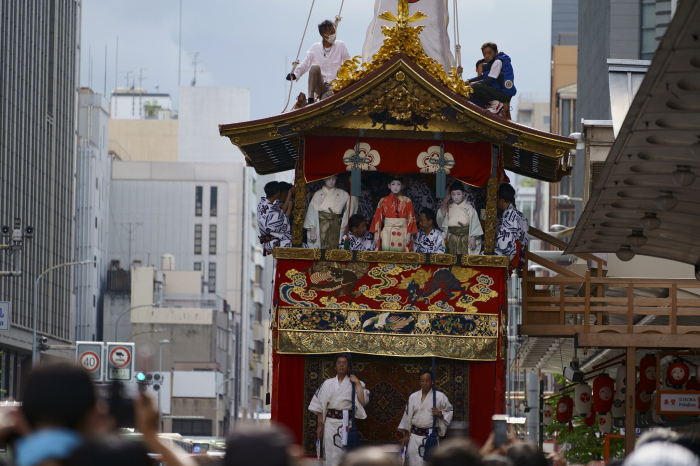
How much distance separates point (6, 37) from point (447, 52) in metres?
43.0

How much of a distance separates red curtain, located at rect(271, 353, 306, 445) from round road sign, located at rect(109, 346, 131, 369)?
25405 mm

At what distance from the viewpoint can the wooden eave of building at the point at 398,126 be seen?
16062 millimetres

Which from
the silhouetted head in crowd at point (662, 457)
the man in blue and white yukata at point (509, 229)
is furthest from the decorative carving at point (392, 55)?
the silhouetted head in crowd at point (662, 457)

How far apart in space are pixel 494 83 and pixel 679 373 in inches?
228

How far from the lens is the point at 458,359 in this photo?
16312 millimetres

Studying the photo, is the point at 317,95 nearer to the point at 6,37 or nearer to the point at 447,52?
the point at 447,52

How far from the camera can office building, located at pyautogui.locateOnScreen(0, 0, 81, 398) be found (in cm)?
5697

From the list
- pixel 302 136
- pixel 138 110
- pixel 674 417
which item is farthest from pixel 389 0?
pixel 138 110

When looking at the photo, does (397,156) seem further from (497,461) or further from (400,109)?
(497,461)

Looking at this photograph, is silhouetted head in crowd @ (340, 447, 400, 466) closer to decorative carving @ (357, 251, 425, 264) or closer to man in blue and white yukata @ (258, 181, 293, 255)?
decorative carving @ (357, 251, 425, 264)

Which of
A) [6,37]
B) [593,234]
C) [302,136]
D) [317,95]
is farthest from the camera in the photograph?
[6,37]

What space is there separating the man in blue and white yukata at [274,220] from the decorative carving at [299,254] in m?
0.19

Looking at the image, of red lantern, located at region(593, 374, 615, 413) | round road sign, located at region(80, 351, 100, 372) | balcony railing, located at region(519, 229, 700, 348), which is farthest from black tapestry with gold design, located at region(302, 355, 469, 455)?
round road sign, located at region(80, 351, 100, 372)

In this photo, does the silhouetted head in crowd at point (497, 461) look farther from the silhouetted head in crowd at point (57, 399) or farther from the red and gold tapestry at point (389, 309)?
the red and gold tapestry at point (389, 309)
